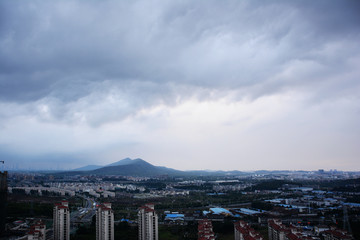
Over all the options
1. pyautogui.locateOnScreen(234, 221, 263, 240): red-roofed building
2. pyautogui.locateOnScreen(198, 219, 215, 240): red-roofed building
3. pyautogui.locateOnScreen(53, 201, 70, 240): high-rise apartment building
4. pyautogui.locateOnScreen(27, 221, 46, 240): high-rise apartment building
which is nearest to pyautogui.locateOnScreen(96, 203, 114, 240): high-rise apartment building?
pyautogui.locateOnScreen(53, 201, 70, 240): high-rise apartment building

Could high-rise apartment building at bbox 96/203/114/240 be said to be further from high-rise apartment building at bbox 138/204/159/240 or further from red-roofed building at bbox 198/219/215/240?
red-roofed building at bbox 198/219/215/240

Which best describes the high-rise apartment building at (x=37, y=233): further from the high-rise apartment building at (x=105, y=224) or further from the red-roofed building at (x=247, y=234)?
the red-roofed building at (x=247, y=234)

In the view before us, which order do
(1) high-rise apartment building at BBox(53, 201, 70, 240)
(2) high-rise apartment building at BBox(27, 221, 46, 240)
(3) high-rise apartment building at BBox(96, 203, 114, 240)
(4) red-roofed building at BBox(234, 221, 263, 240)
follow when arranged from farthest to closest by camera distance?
(1) high-rise apartment building at BBox(53, 201, 70, 240) < (3) high-rise apartment building at BBox(96, 203, 114, 240) < (2) high-rise apartment building at BBox(27, 221, 46, 240) < (4) red-roofed building at BBox(234, 221, 263, 240)

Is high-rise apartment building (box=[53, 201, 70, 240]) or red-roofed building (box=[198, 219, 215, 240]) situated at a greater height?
high-rise apartment building (box=[53, 201, 70, 240])

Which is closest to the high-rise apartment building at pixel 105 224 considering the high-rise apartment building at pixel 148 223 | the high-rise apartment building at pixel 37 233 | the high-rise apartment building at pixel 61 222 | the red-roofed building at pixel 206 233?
the high-rise apartment building at pixel 148 223

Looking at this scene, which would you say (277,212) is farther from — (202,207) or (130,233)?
(130,233)

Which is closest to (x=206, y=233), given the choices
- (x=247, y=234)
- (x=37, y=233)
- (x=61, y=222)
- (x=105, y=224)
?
(x=247, y=234)

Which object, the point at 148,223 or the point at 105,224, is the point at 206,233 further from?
the point at 105,224

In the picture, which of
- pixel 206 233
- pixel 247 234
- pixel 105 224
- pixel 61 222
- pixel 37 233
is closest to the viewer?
pixel 37 233
